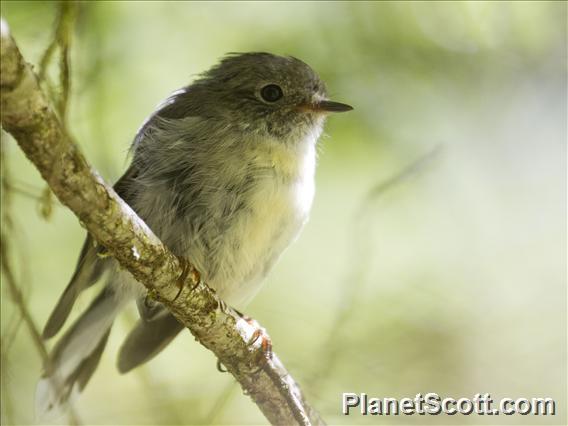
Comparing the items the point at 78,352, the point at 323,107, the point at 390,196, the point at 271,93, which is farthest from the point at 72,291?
the point at 390,196

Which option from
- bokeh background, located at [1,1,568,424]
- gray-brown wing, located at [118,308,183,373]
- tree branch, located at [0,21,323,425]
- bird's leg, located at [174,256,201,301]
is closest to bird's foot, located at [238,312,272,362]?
tree branch, located at [0,21,323,425]

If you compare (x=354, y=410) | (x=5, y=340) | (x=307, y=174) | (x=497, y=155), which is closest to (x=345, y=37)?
(x=497, y=155)

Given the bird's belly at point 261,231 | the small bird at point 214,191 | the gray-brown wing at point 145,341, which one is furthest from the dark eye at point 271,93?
the gray-brown wing at point 145,341

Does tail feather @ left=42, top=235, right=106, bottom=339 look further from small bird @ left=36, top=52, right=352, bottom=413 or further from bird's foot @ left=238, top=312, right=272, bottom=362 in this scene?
bird's foot @ left=238, top=312, right=272, bottom=362

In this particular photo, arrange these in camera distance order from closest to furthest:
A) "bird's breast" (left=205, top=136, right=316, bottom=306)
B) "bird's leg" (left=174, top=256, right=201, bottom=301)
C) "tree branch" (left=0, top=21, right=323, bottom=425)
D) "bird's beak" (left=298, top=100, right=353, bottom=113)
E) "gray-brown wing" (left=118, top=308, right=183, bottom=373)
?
"tree branch" (left=0, top=21, right=323, bottom=425) → "bird's leg" (left=174, top=256, right=201, bottom=301) → "bird's breast" (left=205, top=136, right=316, bottom=306) → "bird's beak" (left=298, top=100, right=353, bottom=113) → "gray-brown wing" (left=118, top=308, right=183, bottom=373)

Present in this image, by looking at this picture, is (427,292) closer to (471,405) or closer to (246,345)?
(471,405)

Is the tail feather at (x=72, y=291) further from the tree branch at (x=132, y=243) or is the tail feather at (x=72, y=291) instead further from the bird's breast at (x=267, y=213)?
the tree branch at (x=132, y=243)

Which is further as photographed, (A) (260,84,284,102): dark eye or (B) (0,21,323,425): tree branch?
(A) (260,84,284,102): dark eye
